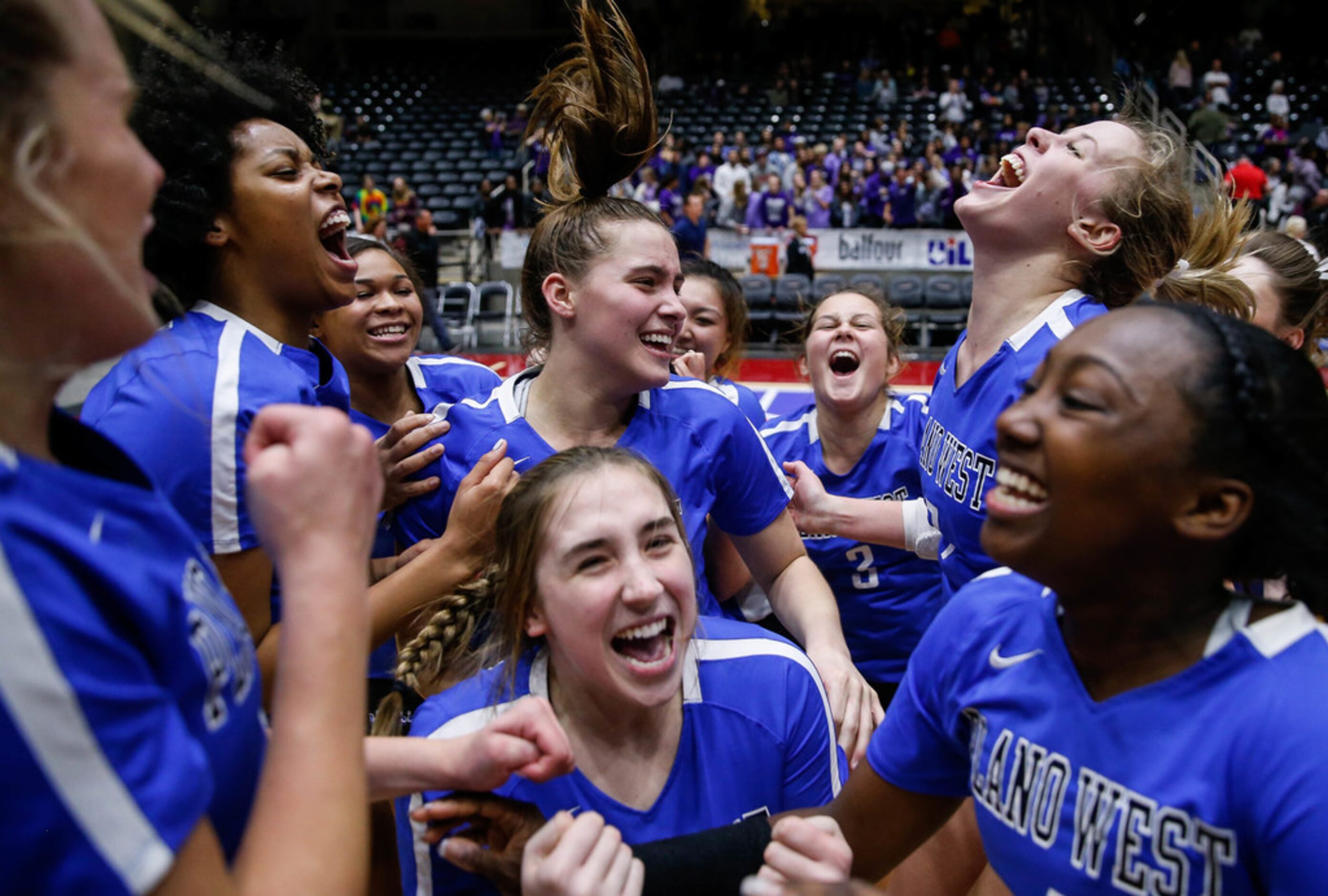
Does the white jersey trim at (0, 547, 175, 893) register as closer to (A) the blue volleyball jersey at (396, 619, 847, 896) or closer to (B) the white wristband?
(A) the blue volleyball jersey at (396, 619, 847, 896)

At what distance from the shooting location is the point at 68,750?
2.52 ft

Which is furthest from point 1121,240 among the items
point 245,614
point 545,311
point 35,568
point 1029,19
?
point 1029,19

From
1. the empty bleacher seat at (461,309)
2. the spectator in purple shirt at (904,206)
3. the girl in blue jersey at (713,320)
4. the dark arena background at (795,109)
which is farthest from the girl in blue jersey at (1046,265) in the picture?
the spectator in purple shirt at (904,206)

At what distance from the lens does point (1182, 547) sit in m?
1.24

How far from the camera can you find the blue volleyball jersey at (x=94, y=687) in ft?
2.47

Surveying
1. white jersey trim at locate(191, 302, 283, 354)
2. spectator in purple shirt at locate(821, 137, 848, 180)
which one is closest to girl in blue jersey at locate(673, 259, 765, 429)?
white jersey trim at locate(191, 302, 283, 354)

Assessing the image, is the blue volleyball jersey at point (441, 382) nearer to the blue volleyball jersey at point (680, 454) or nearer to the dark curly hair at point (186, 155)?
the blue volleyball jersey at point (680, 454)

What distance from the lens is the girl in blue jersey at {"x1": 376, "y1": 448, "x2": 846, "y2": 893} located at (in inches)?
65.1

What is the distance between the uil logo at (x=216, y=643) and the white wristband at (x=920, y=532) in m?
2.01

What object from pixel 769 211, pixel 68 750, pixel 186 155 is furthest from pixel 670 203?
pixel 68 750

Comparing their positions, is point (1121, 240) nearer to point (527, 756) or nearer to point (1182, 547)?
point (1182, 547)

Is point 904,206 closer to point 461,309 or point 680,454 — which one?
point 461,309

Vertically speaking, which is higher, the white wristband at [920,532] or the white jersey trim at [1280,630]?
the white jersey trim at [1280,630]

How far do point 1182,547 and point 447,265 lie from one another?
580 inches
